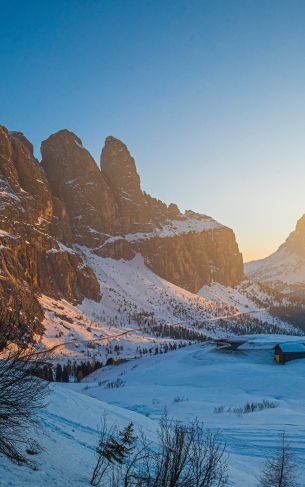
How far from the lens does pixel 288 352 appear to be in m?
76.9

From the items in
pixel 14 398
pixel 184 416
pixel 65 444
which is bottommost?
pixel 184 416

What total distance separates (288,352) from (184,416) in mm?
53084

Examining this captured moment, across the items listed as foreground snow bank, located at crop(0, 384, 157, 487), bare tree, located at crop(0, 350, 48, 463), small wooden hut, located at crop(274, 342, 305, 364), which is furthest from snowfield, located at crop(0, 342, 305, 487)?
small wooden hut, located at crop(274, 342, 305, 364)

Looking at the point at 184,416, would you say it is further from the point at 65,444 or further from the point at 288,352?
the point at 288,352

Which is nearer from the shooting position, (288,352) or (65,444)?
(65,444)

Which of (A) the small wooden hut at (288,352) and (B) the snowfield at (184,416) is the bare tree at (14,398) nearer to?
(B) the snowfield at (184,416)

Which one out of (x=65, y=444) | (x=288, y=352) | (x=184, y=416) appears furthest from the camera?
(x=288, y=352)

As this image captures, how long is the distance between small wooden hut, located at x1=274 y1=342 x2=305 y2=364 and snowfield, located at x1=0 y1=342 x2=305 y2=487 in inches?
178

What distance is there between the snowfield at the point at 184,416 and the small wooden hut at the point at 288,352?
178 inches

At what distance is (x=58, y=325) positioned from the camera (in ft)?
603

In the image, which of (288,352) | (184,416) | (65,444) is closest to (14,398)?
(65,444)

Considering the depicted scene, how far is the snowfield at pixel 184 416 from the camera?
35.3ft

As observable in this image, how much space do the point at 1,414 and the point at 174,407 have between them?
2837 cm

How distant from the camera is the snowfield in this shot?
10.8 m
